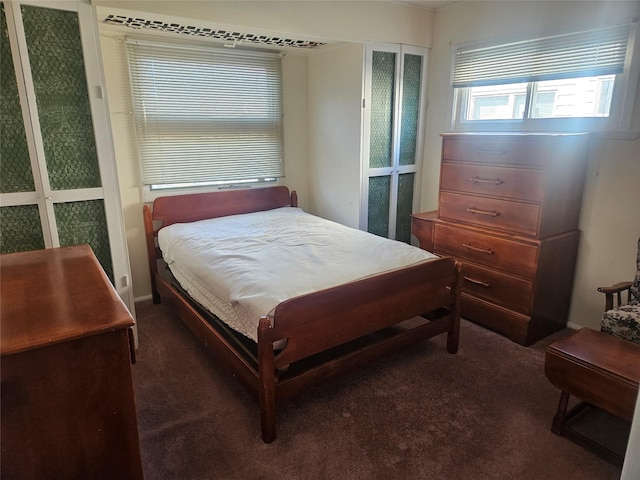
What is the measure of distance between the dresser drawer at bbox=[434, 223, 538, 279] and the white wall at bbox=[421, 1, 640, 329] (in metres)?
0.56

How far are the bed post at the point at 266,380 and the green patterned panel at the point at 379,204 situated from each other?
2166mm

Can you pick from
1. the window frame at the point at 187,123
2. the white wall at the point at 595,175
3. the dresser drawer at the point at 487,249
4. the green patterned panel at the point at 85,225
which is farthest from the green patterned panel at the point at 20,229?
the white wall at the point at 595,175

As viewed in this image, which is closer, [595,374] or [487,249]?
[595,374]

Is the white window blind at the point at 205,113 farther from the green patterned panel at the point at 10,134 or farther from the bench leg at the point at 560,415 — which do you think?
the bench leg at the point at 560,415

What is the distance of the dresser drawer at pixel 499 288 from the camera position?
271 cm

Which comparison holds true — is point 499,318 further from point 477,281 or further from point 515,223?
point 515,223

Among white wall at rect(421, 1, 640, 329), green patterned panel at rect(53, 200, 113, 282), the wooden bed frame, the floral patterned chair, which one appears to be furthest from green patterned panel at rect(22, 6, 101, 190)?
the floral patterned chair

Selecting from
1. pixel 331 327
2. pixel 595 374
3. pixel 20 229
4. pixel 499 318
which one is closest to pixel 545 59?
pixel 499 318

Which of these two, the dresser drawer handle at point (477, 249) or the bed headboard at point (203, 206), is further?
the bed headboard at point (203, 206)

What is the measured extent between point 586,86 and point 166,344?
10.8 ft

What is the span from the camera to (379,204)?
3799mm

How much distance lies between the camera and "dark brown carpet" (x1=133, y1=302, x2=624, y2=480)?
5.81ft

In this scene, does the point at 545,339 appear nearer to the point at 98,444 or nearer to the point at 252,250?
the point at 252,250

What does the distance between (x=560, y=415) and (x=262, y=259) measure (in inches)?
68.2
